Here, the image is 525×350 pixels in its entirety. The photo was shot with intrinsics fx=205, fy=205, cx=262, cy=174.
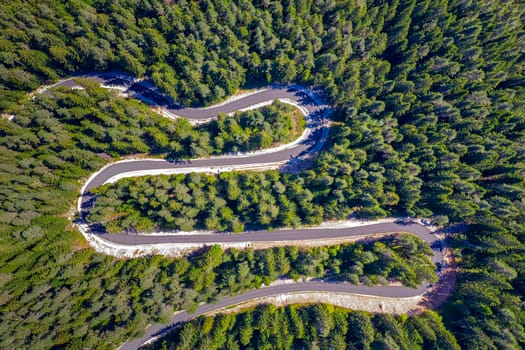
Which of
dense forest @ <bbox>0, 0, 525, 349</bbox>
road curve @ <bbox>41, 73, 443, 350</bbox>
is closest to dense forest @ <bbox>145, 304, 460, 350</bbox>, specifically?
dense forest @ <bbox>0, 0, 525, 349</bbox>

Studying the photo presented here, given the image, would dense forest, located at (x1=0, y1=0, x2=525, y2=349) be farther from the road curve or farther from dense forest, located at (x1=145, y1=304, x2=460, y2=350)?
the road curve

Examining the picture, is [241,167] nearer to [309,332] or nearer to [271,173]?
[271,173]

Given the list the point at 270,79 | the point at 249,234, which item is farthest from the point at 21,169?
the point at 270,79

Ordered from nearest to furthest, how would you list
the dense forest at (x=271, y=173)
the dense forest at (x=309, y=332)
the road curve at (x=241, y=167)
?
the dense forest at (x=271, y=173) → the dense forest at (x=309, y=332) → the road curve at (x=241, y=167)

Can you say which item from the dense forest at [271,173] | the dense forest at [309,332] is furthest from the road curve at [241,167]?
the dense forest at [309,332]

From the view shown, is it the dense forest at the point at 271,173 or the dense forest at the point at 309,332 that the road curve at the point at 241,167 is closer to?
the dense forest at the point at 271,173

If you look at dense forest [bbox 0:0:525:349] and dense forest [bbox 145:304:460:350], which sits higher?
dense forest [bbox 0:0:525:349]

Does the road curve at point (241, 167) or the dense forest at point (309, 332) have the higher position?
the road curve at point (241, 167)
